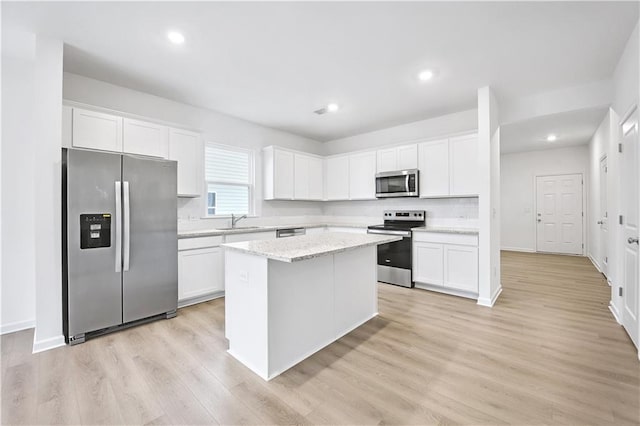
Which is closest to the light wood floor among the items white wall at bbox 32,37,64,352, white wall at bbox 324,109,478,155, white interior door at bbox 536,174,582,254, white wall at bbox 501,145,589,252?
white wall at bbox 32,37,64,352

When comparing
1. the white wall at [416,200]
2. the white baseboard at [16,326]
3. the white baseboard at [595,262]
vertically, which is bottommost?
the white baseboard at [16,326]

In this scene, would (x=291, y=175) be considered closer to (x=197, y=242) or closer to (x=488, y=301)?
(x=197, y=242)

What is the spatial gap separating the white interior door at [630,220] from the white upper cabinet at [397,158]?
2.32 metres

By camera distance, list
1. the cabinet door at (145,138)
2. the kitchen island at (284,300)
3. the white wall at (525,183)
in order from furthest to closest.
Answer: the white wall at (525,183), the cabinet door at (145,138), the kitchen island at (284,300)

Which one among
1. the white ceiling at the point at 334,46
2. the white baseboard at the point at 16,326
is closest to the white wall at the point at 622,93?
the white ceiling at the point at 334,46

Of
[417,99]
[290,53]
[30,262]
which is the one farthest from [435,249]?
[30,262]

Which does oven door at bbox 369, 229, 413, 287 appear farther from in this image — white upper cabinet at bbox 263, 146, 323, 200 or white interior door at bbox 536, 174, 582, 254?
white interior door at bbox 536, 174, 582, 254

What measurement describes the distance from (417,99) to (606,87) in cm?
207

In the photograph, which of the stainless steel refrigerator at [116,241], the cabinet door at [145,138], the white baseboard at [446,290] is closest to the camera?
the stainless steel refrigerator at [116,241]

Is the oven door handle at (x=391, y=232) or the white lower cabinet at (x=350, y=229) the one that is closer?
the oven door handle at (x=391, y=232)

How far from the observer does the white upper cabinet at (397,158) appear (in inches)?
183

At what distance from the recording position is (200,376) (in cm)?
207

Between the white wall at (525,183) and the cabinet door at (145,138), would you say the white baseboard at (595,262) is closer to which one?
the white wall at (525,183)

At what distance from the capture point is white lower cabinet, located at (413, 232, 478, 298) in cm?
379
